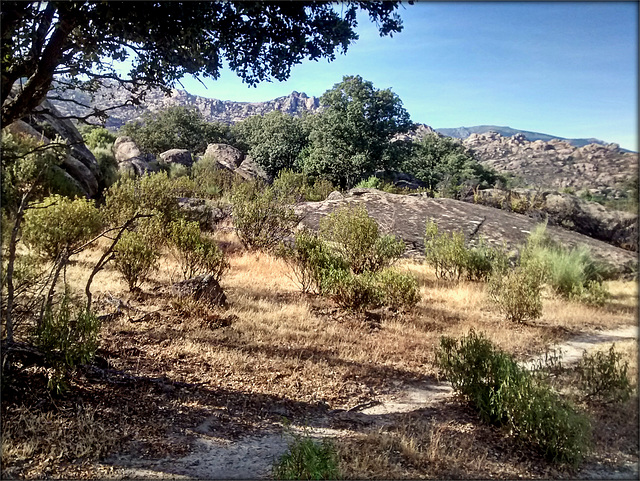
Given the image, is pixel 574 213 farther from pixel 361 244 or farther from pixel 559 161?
pixel 361 244

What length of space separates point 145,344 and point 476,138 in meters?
32.7

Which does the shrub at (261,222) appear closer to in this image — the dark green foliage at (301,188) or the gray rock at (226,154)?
the dark green foliage at (301,188)

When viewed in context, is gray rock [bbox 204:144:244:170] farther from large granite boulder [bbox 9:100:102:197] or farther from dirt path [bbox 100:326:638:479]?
dirt path [bbox 100:326:638:479]

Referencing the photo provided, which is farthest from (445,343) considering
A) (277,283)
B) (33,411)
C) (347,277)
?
(277,283)

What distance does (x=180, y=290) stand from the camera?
6355mm

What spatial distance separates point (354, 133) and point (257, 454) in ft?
75.9

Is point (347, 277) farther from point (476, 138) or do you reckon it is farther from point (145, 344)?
point (476, 138)

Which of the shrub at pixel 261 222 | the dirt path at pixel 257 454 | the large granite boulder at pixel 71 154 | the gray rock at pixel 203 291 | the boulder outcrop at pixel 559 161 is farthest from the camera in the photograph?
the large granite boulder at pixel 71 154

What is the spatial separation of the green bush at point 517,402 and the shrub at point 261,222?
21.4ft

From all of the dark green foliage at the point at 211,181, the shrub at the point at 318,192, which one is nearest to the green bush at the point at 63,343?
the dark green foliage at the point at 211,181

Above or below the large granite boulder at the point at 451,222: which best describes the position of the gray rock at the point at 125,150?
above

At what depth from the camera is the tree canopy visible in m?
2.82

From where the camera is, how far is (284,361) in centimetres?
470

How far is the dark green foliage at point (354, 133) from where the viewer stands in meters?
24.0
